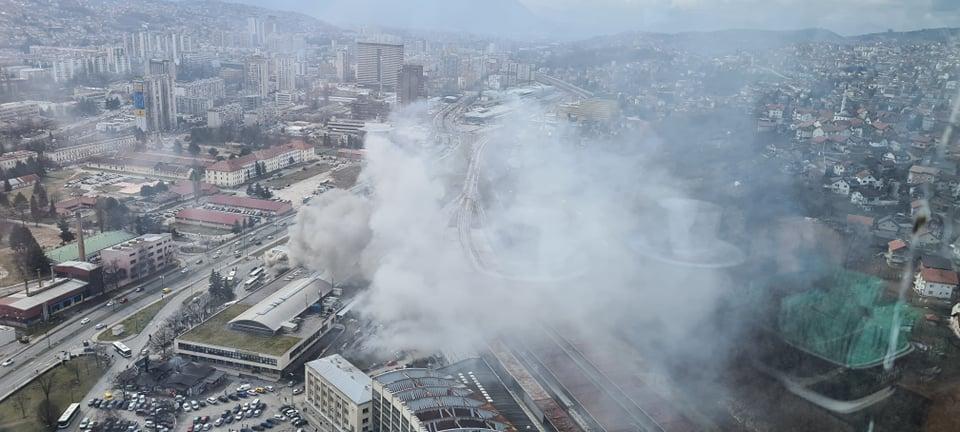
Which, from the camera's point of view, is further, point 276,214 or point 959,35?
point 276,214

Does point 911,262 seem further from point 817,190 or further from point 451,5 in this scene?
point 451,5

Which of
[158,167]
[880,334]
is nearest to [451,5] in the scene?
[158,167]

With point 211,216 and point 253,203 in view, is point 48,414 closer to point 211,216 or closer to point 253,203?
point 211,216

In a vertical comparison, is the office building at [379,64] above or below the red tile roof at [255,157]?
above

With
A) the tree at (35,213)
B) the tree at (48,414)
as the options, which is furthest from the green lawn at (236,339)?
the tree at (35,213)

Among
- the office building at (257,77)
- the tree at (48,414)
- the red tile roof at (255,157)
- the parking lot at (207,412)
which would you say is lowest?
the parking lot at (207,412)

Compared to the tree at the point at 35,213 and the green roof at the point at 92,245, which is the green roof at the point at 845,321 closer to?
the green roof at the point at 92,245

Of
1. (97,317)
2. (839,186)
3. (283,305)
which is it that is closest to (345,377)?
(283,305)
